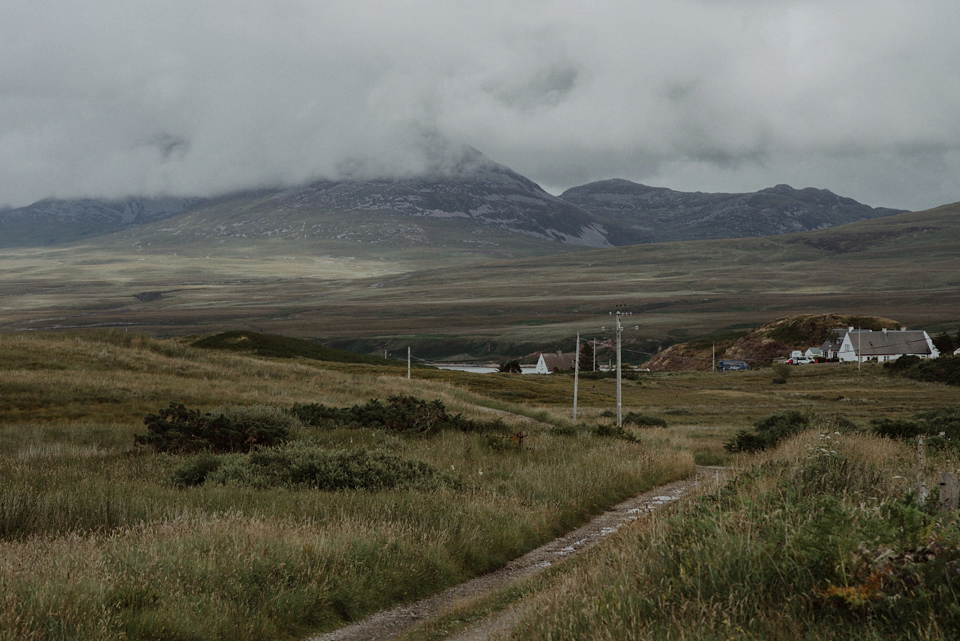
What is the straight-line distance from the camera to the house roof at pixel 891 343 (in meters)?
131

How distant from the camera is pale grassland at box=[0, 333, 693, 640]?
24.4 feet

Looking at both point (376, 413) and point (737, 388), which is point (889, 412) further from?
point (376, 413)

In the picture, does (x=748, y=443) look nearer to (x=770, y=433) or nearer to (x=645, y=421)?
(x=770, y=433)

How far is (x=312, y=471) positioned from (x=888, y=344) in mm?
138716

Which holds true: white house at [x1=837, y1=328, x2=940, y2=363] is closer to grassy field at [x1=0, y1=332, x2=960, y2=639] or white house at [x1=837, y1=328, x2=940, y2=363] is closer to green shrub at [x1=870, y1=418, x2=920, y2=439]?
green shrub at [x1=870, y1=418, x2=920, y2=439]

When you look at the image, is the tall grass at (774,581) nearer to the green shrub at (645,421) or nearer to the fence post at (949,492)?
the fence post at (949,492)

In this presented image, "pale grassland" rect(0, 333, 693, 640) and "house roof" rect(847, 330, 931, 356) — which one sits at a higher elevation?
"pale grassland" rect(0, 333, 693, 640)

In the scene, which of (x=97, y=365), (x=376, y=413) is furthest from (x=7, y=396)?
(x=376, y=413)

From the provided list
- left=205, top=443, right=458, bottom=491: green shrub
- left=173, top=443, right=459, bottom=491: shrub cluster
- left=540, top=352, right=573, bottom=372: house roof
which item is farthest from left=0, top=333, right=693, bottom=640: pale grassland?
left=540, top=352, right=573, bottom=372: house roof

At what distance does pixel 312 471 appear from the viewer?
15.5 metres

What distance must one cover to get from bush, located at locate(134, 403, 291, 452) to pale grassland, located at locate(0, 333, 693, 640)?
802mm

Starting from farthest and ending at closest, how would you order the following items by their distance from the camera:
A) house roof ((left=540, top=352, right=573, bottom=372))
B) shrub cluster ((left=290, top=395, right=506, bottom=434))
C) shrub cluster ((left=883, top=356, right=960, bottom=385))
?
house roof ((left=540, top=352, right=573, bottom=372))
shrub cluster ((left=883, top=356, right=960, bottom=385))
shrub cluster ((left=290, top=395, right=506, bottom=434))

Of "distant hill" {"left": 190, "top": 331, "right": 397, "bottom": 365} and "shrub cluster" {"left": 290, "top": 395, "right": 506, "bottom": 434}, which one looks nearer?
"shrub cluster" {"left": 290, "top": 395, "right": 506, "bottom": 434}

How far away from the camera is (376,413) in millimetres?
27141
